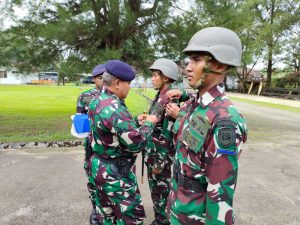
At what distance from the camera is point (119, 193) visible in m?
2.39

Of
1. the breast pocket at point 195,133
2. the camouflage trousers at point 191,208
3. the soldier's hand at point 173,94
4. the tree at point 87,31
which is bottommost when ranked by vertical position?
the camouflage trousers at point 191,208

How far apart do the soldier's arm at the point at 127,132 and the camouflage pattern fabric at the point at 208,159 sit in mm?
529

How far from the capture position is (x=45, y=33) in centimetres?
715

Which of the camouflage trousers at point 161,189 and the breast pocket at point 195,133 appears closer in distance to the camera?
the breast pocket at point 195,133

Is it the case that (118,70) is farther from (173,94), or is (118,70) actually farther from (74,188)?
(74,188)

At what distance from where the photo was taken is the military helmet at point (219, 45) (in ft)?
5.21

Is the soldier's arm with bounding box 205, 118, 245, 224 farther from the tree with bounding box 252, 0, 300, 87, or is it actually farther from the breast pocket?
the tree with bounding box 252, 0, 300, 87

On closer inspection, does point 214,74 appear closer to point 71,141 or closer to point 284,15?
point 71,141

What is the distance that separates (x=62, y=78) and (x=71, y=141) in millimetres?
2110

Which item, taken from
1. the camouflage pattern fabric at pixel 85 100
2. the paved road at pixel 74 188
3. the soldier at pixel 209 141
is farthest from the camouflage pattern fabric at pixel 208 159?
the camouflage pattern fabric at pixel 85 100

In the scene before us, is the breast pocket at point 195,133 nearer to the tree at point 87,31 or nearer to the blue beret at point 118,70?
the blue beret at point 118,70

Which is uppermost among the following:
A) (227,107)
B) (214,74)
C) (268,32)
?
(268,32)

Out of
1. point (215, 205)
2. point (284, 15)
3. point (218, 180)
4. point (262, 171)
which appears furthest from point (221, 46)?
point (284, 15)

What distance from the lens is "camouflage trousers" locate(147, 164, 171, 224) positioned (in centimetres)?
299
